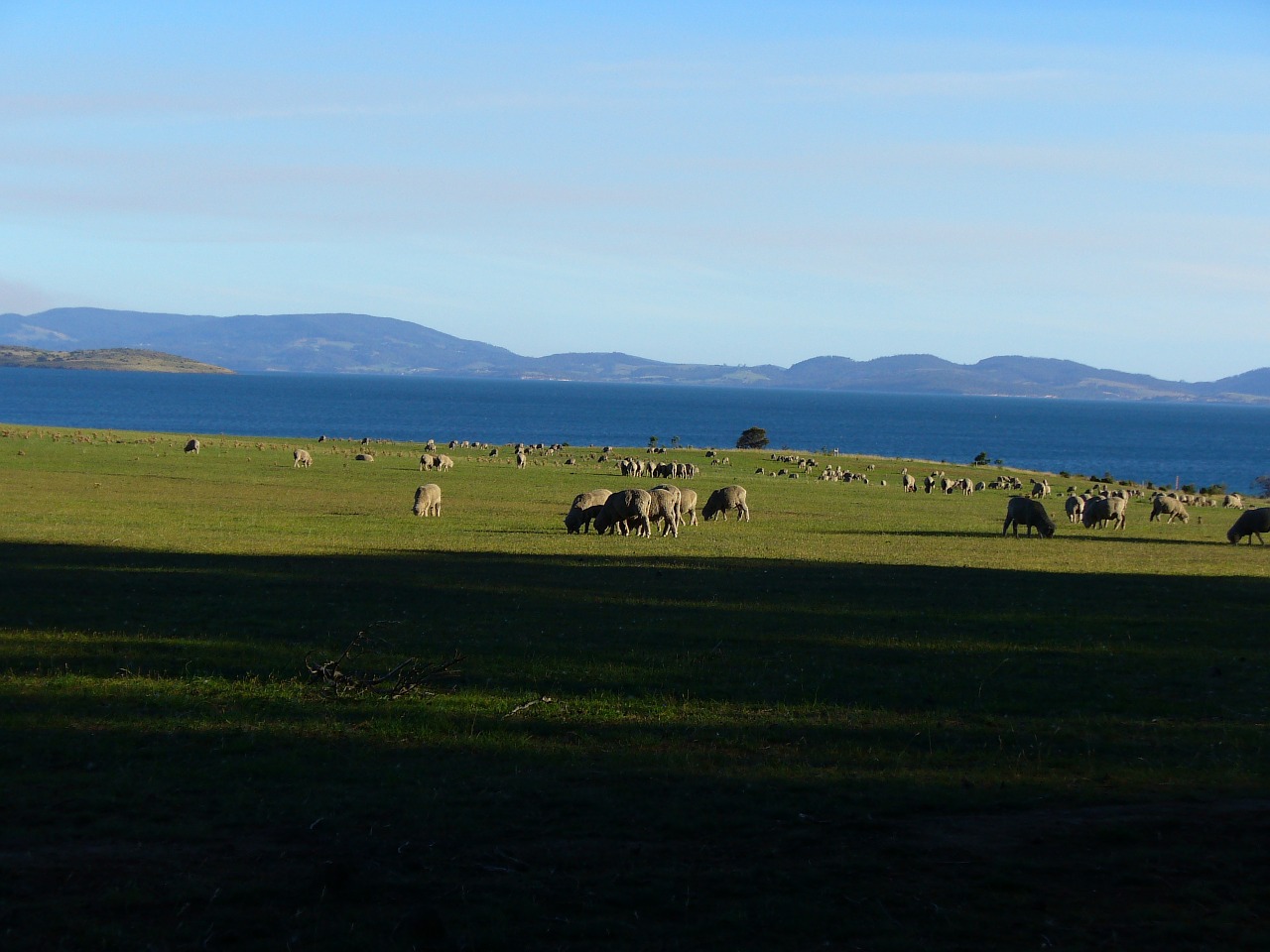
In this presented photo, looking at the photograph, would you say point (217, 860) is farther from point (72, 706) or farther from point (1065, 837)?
point (1065, 837)

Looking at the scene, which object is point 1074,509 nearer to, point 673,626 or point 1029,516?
point 1029,516

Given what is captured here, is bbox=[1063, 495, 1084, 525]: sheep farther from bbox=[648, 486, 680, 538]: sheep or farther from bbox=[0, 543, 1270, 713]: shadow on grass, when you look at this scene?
bbox=[0, 543, 1270, 713]: shadow on grass

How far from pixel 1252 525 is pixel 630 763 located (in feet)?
121

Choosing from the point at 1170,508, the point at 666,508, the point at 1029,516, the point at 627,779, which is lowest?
the point at 627,779

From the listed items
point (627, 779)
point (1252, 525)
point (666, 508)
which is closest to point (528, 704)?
point (627, 779)

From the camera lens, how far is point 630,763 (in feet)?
33.6

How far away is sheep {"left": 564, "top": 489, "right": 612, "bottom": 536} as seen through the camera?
36219mm

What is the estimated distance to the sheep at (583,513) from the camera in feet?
119

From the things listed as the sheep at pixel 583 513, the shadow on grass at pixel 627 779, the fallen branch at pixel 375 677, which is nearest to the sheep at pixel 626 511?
the sheep at pixel 583 513

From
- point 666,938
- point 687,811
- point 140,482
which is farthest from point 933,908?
point 140,482

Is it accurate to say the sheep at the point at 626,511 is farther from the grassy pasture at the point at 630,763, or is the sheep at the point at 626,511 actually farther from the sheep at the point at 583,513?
the grassy pasture at the point at 630,763

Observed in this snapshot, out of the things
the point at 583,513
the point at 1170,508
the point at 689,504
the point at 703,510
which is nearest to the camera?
the point at 583,513

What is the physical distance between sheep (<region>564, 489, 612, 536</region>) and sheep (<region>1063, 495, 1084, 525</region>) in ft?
74.7

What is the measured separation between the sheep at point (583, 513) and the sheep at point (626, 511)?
71cm
